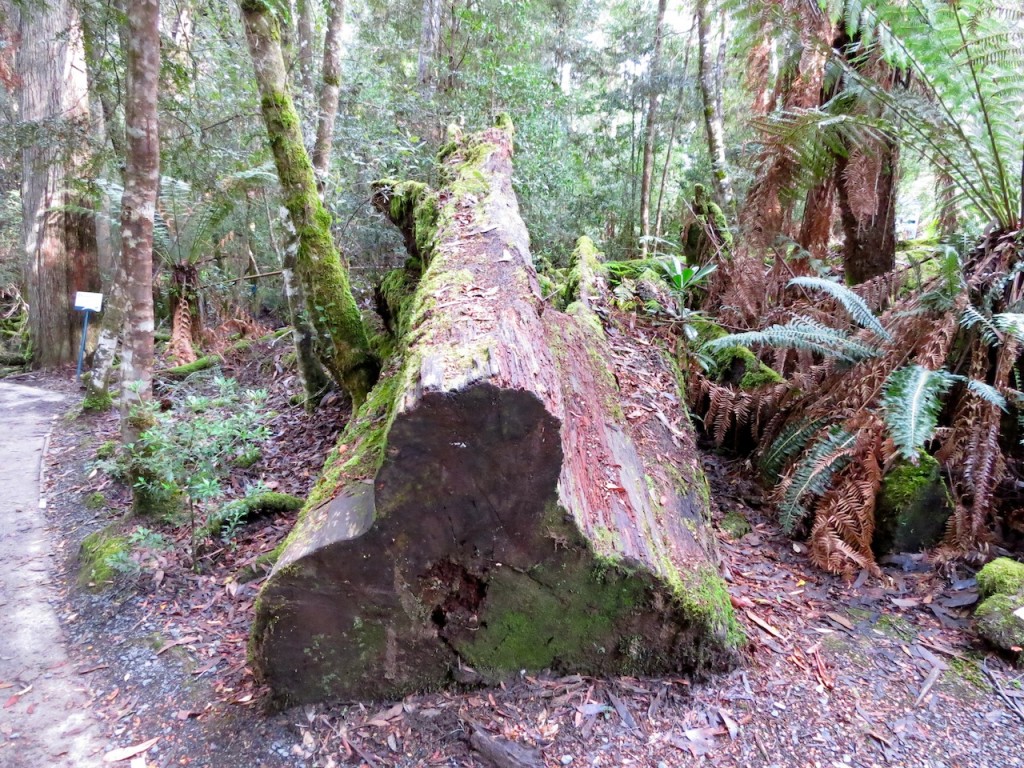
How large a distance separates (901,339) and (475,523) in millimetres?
3465

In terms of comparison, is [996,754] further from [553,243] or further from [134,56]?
[553,243]

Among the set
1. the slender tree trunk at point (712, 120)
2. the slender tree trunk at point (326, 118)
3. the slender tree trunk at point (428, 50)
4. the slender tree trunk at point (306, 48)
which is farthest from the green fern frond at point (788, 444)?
the slender tree trunk at point (428, 50)

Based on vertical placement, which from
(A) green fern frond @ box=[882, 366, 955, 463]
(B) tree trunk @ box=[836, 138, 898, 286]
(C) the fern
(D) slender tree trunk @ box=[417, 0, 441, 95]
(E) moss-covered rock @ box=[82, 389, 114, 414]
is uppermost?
(D) slender tree trunk @ box=[417, 0, 441, 95]

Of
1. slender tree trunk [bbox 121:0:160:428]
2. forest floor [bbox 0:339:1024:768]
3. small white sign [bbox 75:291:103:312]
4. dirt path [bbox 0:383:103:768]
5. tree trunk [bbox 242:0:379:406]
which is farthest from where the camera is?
small white sign [bbox 75:291:103:312]

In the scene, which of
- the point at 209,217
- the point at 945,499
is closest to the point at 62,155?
the point at 209,217

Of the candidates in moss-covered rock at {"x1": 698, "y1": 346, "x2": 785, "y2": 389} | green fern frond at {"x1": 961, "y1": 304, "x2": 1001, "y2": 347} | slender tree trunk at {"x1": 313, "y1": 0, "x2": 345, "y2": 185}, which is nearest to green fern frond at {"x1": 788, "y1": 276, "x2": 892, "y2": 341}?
green fern frond at {"x1": 961, "y1": 304, "x2": 1001, "y2": 347}

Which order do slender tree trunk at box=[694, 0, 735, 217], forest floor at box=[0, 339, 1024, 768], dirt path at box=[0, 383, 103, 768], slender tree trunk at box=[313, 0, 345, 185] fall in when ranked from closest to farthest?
forest floor at box=[0, 339, 1024, 768] < dirt path at box=[0, 383, 103, 768] < slender tree trunk at box=[313, 0, 345, 185] < slender tree trunk at box=[694, 0, 735, 217]

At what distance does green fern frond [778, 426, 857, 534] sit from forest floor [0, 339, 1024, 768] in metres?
0.30

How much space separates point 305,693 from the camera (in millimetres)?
2549

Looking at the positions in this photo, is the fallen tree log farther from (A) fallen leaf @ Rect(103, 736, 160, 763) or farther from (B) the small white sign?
(B) the small white sign

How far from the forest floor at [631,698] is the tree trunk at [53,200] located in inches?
329

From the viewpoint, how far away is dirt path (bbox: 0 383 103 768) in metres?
2.52

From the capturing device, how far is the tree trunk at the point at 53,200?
9.20m

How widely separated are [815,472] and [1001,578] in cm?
103
